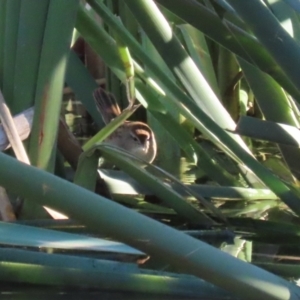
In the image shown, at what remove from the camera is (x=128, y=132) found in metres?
0.89

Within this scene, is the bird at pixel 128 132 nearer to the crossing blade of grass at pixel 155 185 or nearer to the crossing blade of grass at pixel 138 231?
the crossing blade of grass at pixel 155 185

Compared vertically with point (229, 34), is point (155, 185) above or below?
below

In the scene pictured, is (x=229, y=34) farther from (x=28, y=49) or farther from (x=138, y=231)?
(x=138, y=231)

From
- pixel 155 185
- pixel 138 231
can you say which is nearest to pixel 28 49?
pixel 155 185

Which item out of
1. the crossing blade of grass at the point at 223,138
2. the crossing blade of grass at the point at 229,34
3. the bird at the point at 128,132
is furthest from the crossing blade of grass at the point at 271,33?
the bird at the point at 128,132

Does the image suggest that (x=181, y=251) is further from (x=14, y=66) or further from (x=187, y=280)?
(x=14, y=66)

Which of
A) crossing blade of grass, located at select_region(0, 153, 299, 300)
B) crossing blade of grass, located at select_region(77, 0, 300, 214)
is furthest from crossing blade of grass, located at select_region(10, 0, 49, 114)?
crossing blade of grass, located at select_region(0, 153, 299, 300)

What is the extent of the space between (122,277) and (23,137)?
269 millimetres

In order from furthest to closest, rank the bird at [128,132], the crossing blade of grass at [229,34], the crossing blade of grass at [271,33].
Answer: the bird at [128,132], the crossing blade of grass at [229,34], the crossing blade of grass at [271,33]

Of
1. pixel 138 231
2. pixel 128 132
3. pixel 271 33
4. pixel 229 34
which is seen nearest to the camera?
pixel 138 231

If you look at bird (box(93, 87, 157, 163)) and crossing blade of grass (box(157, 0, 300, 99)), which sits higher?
crossing blade of grass (box(157, 0, 300, 99))

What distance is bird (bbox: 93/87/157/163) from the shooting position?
860 mm

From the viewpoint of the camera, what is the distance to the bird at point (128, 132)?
86 centimetres

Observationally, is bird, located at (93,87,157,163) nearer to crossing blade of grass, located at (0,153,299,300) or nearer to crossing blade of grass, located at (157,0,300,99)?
crossing blade of grass, located at (157,0,300,99)
